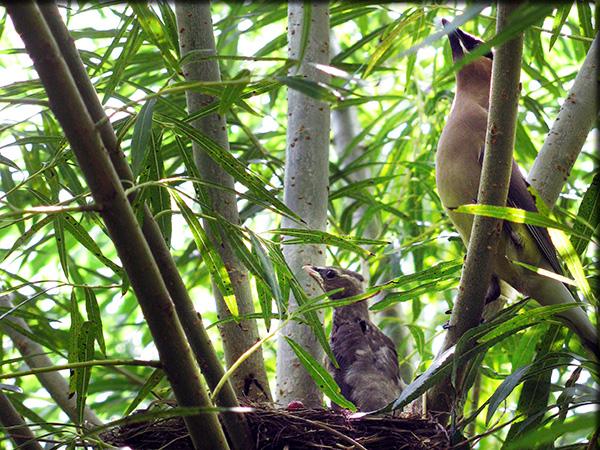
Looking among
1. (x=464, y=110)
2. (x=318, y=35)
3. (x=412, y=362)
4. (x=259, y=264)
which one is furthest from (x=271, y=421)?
(x=412, y=362)

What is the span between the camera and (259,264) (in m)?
2.57

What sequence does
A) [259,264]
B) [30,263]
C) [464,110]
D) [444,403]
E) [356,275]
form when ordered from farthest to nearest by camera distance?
[30,263] → [356,275] → [464,110] → [444,403] → [259,264]

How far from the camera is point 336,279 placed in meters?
4.24

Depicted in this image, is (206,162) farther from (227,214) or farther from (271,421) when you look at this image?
(271,421)

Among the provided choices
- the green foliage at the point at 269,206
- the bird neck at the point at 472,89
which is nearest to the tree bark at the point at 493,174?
the green foliage at the point at 269,206

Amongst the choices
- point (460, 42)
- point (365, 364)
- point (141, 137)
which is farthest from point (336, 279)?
point (141, 137)

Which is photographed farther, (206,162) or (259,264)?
(206,162)

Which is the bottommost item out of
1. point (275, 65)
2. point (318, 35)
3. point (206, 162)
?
point (206, 162)

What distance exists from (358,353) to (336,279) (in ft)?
1.25

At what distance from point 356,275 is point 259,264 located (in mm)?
2014

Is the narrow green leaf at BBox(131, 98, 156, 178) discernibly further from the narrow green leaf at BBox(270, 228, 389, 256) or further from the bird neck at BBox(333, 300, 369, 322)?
the bird neck at BBox(333, 300, 369, 322)

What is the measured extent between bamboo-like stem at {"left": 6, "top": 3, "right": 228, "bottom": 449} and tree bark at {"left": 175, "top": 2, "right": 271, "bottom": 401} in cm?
113

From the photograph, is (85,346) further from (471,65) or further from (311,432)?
(471,65)

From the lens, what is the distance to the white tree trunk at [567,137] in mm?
2955
